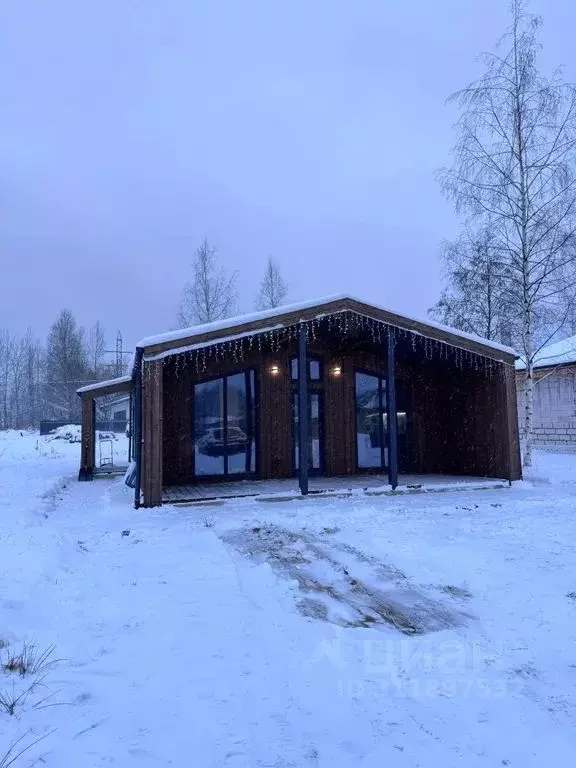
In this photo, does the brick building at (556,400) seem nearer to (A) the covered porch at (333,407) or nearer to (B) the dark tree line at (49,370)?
(A) the covered porch at (333,407)

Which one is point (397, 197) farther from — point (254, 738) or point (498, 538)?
point (254, 738)

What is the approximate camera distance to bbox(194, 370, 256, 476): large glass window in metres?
11.3

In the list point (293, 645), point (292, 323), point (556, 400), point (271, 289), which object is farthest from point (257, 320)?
point (271, 289)

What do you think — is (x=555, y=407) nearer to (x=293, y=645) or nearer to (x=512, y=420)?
(x=512, y=420)

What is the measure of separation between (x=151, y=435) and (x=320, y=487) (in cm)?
336

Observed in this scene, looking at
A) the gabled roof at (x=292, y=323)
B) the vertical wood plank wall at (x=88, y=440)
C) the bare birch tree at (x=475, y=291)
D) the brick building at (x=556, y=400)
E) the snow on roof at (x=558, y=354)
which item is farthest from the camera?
the brick building at (x=556, y=400)

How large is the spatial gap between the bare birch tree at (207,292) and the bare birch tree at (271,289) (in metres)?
3.01

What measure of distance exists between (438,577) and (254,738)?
2676 mm

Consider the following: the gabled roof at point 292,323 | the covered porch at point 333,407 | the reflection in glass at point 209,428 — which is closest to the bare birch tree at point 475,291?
the covered porch at point 333,407

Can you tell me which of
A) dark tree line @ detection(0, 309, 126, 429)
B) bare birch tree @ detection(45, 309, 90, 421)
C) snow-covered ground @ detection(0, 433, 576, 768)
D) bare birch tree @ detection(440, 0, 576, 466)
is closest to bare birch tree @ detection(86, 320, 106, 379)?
dark tree line @ detection(0, 309, 126, 429)

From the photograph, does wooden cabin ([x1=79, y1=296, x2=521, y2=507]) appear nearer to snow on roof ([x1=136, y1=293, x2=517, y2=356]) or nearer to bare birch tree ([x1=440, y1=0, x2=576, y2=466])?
snow on roof ([x1=136, y1=293, x2=517, y2=356])

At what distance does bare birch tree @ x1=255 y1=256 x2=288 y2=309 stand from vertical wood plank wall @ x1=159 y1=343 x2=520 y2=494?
16.3 m

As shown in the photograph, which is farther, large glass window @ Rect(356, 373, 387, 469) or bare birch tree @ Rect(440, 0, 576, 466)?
large glass window @ Rect(356, 373, 387, 469)

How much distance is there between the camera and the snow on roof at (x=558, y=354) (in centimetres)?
1541
